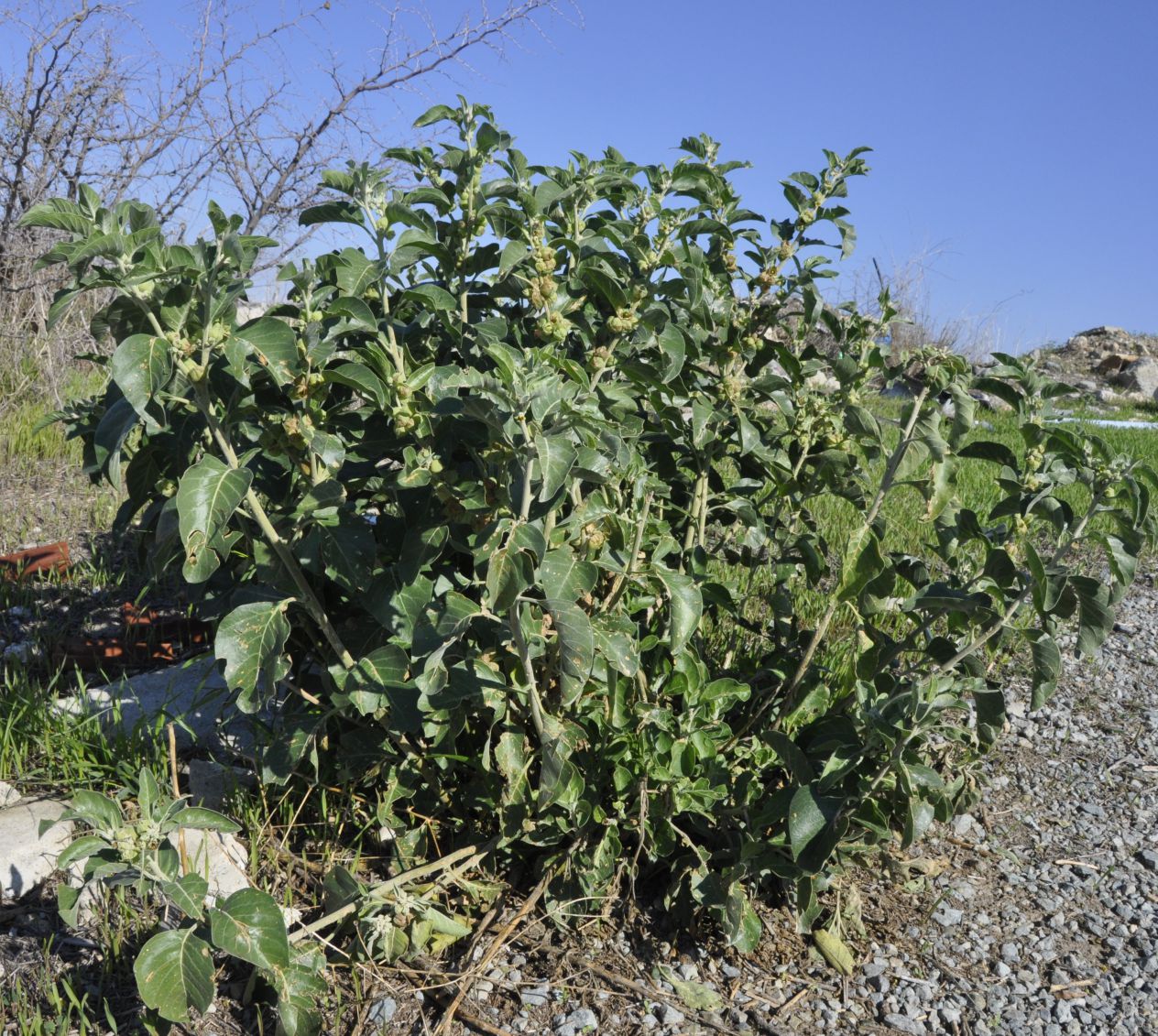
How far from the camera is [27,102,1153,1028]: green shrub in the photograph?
5.34 ft

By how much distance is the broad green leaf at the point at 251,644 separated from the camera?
1.71 meters

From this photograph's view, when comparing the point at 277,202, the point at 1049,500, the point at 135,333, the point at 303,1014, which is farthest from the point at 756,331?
the point at 277,202

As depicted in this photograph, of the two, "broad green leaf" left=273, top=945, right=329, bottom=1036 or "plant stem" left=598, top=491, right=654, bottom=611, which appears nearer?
"broad green leaf" left=273, top=945, right=329, bottom=1036

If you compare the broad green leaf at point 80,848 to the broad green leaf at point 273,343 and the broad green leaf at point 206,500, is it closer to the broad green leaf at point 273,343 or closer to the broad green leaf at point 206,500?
the broad green leaf at point 206,500

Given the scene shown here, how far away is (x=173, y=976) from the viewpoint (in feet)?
5.18

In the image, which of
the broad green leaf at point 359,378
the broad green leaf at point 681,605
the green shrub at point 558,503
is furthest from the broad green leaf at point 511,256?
the broad green leaf at point 681,605

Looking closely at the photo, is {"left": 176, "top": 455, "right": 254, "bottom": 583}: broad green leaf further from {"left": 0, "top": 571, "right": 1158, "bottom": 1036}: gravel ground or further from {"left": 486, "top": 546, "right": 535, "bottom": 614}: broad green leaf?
{"left": 0, "top": 571, "right": 1158, "bottom": 1036}: gravel ground

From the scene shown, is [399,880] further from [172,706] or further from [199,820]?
[172,706]

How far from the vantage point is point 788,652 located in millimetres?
2449

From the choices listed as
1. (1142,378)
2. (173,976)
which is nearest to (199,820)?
(173,976)

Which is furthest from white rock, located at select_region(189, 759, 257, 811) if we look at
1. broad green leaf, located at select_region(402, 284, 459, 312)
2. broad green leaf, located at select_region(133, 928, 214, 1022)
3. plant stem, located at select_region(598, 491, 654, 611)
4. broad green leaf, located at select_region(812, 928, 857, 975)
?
broad green leaf, located at select_region(812, 928, 857, 975)

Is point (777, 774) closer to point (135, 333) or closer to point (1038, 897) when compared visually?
point (1038, 897)

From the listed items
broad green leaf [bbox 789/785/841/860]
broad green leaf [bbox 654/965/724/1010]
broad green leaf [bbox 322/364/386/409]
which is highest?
broad green leaf [bbox 322/364/386/409]

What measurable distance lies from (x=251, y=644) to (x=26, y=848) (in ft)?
2.88
